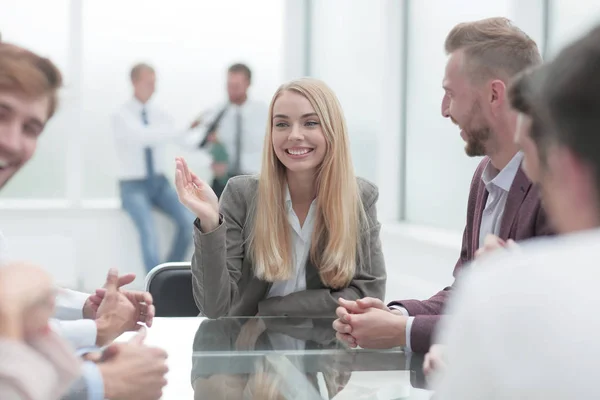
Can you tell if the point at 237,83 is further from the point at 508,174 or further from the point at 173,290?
the point at 508,174

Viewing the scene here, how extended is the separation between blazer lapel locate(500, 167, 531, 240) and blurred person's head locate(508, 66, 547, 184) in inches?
31.4

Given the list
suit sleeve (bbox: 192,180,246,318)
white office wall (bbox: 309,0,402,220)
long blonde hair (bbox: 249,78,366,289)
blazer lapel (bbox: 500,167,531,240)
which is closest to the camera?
blazer lapel (bbox: 500,167,531,240)

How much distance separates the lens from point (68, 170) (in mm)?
7832

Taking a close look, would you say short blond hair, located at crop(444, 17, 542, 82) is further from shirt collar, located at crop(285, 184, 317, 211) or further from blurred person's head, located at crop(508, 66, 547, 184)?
blurred person's head, located at crop(508, 66, 547, 184)

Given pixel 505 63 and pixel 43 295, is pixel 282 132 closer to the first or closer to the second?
pixel 505 63

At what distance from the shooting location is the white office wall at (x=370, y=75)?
614 centimetres

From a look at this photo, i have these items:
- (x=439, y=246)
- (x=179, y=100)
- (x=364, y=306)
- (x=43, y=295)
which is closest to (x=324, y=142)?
(x=364, y=306)

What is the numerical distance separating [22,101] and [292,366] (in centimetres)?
83

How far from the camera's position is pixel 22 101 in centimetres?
132

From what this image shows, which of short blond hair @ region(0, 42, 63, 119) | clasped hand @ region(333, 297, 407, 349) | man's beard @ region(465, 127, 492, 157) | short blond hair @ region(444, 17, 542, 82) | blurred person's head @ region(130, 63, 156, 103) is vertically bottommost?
clasped hand @ region(333, 297, 407, 349)

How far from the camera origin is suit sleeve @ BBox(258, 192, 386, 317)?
2553 mm

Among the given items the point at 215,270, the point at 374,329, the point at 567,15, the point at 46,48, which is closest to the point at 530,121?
the point at 374,329

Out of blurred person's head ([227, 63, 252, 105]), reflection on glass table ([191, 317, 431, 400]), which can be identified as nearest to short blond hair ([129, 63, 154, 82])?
blurred person's head ([227, 63, 252, 105])

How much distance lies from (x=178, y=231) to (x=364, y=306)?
5390 millimetres
